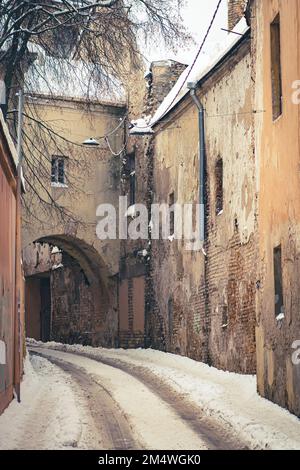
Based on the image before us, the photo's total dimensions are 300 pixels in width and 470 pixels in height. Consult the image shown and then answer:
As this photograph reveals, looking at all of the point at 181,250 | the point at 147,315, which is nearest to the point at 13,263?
the point at 181,250

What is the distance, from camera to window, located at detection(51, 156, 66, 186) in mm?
25062

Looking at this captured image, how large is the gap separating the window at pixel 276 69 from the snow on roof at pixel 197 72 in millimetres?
3443

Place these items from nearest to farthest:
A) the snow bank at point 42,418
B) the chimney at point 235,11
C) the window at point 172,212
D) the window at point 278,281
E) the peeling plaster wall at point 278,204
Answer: the snow bank at point 42,418, the peeling plaster wall at point 278,204, the window at point 278,281, the chimney at point 235,11, the window at point 172,212

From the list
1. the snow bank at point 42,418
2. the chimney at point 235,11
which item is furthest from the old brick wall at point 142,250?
the snow bank at point 42,418

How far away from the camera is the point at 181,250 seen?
20719 millimetres

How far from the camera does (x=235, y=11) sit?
813 inches

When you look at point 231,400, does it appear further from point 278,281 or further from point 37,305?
point 37,305

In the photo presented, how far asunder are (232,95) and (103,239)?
31.5 feet

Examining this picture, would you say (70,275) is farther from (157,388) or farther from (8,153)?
(8,153)

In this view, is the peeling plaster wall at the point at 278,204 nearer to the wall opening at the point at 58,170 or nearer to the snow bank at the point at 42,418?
the snow bank at the point at 42,418

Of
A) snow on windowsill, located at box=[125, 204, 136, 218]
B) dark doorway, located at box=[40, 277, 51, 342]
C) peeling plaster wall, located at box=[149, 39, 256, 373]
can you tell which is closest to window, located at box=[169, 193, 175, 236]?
peeling plaster wall, located at box=[149, 39, 256, 373]

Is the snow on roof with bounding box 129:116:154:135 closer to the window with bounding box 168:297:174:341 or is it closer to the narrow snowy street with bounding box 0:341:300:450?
the window with bounding box 168:297:174:341

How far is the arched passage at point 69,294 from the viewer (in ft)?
86.0

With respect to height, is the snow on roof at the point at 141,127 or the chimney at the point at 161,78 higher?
the chimney at the point at 161,78
